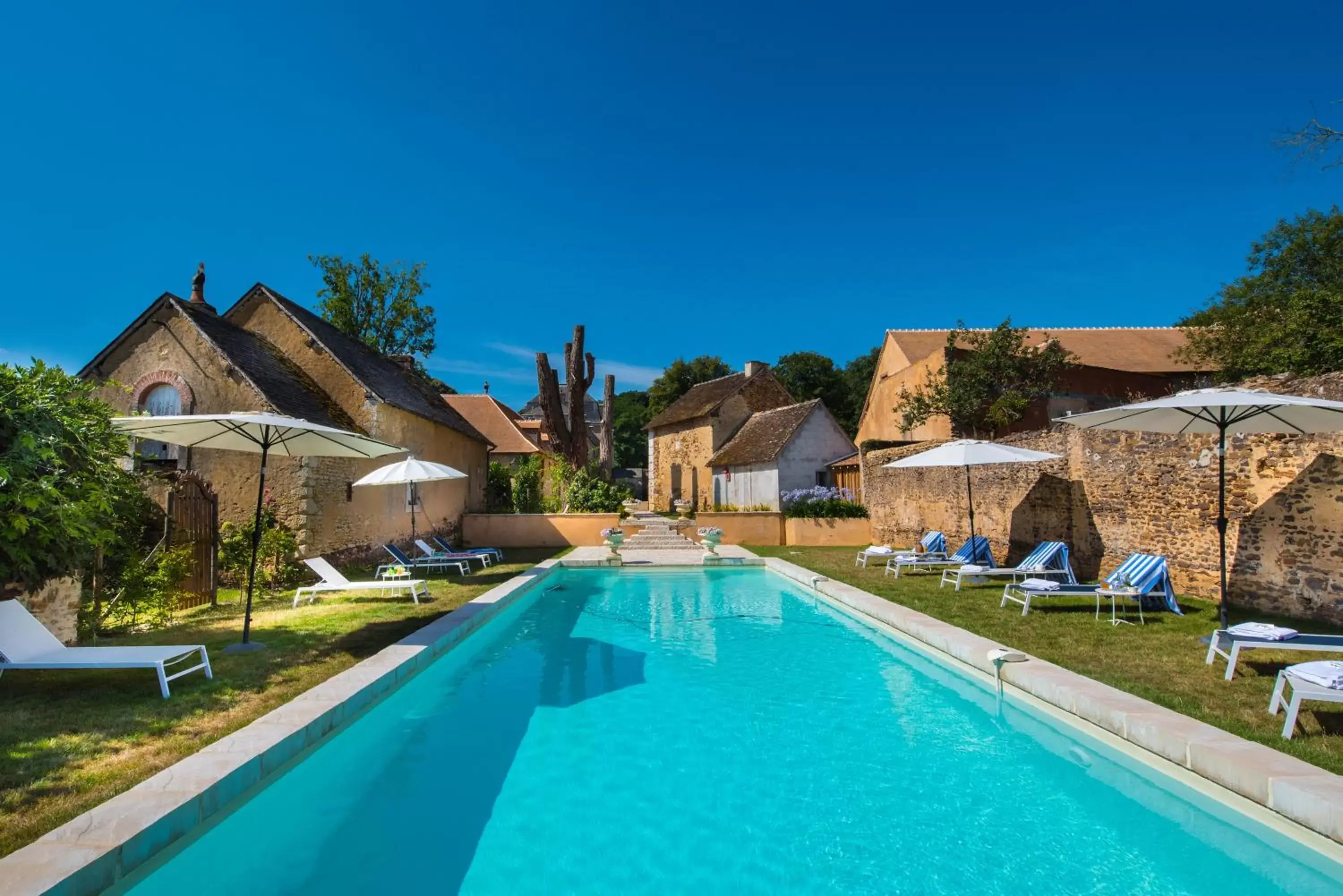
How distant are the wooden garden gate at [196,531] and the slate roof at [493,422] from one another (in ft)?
69.0

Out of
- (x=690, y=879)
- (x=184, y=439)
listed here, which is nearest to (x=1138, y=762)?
(x=690, y=879)

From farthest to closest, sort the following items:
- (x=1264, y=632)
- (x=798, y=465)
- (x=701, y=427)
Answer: (x=701, y=427), (x=798, y=465), (x=1264, y=632)

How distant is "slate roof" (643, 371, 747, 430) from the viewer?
31.7 metres

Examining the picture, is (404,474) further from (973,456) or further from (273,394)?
(973,456)

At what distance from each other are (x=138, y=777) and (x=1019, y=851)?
5170mm

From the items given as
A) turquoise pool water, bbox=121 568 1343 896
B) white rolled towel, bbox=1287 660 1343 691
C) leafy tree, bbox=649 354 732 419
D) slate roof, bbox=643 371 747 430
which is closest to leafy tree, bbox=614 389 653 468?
leafy tree, bbox=649 354 732 419

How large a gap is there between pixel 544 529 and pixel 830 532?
29.8 ft

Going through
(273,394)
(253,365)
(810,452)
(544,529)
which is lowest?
(544,529)

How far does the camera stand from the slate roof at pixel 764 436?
25.8m

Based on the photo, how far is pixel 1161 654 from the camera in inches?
267

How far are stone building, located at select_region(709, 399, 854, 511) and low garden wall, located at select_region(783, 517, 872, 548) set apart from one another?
398 centimetres

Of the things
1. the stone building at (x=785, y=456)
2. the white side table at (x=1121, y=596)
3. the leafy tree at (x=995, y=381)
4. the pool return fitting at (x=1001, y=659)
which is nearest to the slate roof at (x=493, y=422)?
the stone building at (x=785, y=456)

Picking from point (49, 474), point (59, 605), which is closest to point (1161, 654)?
point (49, 474)

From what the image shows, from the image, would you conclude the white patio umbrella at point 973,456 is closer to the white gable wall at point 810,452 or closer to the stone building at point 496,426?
the white gable wall at point 810,452
